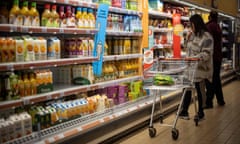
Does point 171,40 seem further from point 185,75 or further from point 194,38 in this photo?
point 185,75

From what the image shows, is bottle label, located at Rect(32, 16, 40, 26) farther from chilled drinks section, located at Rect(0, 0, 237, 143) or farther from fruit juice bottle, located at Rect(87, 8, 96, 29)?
fruit juice bottle, located at Rect(87, 8, 96, 29)

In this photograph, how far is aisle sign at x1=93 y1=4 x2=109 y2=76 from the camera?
15.8ft

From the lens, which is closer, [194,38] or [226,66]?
[194,38]

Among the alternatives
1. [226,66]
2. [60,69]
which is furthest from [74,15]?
[226,66]

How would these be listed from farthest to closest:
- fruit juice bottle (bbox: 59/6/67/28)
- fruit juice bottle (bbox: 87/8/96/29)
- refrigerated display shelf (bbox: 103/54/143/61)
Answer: refrigerated display shelf (bbox: 103/54/143/61) → fruit juice bottle (bbox: 87/8/96/29) → fruit juice bottle (bbox: 59/6/67/28)

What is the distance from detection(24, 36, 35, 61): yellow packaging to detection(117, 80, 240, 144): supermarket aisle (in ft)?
5.95

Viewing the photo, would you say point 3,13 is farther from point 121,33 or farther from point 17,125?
point 121,33

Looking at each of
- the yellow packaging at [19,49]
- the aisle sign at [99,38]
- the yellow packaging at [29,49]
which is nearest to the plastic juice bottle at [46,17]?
the yellow packaging at [29,49]

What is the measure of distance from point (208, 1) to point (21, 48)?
284 inches

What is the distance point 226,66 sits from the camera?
1183cm

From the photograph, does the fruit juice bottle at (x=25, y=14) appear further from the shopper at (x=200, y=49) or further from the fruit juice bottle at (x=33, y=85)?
the shopper at (x=200, y=49)

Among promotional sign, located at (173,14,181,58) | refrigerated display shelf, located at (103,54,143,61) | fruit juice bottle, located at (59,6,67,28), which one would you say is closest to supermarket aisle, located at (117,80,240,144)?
refrigerated display shelf, located at (103,54,143,61)

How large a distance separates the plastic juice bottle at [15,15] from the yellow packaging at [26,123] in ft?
3.15

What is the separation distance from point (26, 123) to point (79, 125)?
82cm
